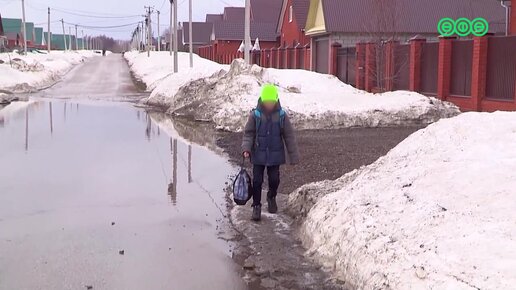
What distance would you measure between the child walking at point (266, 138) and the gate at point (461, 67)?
12935mm

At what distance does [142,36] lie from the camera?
11362 cm

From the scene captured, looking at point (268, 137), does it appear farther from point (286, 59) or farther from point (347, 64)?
point (286, 59)

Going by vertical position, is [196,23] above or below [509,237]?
above

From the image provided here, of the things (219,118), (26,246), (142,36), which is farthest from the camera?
(142,36)

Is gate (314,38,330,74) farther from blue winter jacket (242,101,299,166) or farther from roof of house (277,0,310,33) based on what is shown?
blue winter jacket (242,101,299,166)

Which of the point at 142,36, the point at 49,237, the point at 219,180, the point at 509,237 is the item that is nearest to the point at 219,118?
the point at 219,180

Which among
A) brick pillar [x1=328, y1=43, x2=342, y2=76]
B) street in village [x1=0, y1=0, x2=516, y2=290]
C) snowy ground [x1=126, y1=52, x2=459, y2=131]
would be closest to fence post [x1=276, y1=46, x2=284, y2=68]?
brick pillar [x1=328, y1=43, x2=342, y2=76]

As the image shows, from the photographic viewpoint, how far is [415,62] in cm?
2180

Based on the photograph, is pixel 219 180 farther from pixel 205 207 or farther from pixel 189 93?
pixel 189 93

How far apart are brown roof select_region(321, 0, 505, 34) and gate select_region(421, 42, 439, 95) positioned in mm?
10923

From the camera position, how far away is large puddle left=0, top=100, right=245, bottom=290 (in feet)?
18.5

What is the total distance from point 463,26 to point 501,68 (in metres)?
17.7

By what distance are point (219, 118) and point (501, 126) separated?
11484 mm

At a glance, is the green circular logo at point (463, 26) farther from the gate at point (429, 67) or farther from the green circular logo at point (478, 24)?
the gate at point (429, 67)
